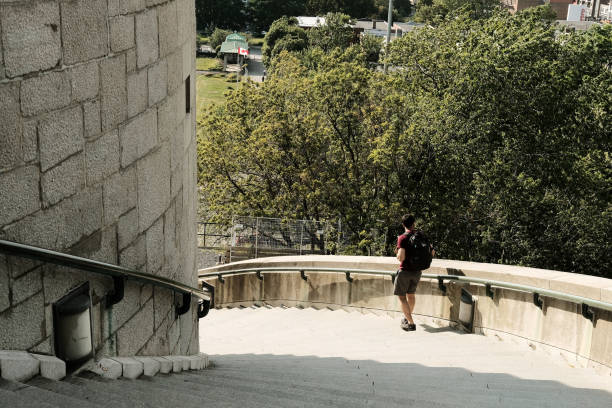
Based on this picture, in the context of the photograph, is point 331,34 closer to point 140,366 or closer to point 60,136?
point 140,366

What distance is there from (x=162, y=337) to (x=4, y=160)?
9.21 ft

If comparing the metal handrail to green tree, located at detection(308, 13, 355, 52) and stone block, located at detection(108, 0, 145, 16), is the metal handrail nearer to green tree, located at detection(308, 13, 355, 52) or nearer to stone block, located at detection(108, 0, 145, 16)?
stone block, located at detection(108, 0, 145, 16)

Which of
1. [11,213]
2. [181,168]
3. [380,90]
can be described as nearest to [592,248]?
[380,90]

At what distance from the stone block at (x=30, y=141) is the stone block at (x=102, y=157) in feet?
1.67

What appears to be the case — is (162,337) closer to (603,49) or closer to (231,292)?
(231,292)

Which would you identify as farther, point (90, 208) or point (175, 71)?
point (175, 71)

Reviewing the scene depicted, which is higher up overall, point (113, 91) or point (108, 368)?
point (113, 91)

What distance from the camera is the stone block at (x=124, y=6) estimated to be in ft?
13.0

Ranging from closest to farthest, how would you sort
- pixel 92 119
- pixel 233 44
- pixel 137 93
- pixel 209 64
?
pixel 92 119 < pixel 137 93 < pixel 233 44 < pixel 209 64

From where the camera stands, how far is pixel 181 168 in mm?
5805

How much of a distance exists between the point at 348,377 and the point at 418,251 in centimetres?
246

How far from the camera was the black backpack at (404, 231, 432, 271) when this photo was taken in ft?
26.6

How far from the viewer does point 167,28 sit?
506 centimetres

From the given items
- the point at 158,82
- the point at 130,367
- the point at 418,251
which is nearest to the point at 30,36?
the point at 158,82
